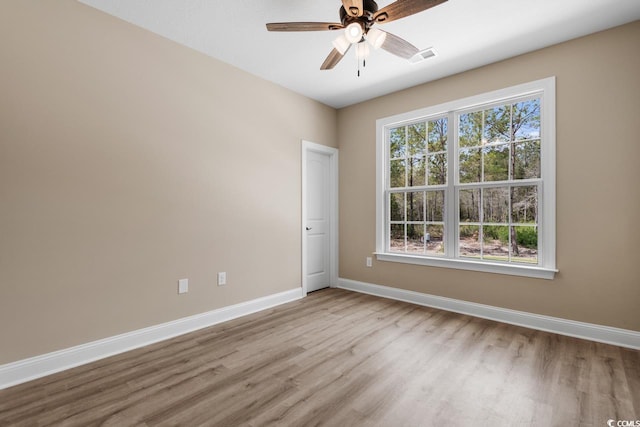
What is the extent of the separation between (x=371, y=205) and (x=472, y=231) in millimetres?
1342

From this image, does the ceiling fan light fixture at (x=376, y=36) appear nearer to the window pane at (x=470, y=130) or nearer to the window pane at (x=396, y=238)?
the window pane at (x=470, y=130)

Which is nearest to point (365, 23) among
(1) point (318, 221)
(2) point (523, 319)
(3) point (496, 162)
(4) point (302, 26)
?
(4) point (302, 26)

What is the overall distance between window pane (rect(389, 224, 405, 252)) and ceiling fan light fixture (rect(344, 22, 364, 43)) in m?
2.58

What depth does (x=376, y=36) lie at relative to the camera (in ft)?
6.76

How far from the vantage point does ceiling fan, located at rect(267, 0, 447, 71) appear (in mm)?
1817

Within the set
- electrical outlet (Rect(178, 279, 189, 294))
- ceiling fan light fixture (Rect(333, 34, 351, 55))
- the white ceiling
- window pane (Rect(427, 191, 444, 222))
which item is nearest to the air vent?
the white ceiling

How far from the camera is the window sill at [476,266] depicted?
9.54 feet

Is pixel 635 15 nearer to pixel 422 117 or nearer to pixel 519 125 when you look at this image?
pixel 519 125

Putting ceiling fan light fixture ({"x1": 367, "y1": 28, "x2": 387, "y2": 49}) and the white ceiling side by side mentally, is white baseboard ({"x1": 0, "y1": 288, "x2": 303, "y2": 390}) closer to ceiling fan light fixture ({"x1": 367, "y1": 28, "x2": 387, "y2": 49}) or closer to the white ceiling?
the white ceiling

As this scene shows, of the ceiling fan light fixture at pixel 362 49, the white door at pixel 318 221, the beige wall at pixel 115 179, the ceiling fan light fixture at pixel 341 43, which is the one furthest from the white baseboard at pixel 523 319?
A: the ceiling fan light fixture at pixel 341 43

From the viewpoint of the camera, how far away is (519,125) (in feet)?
10.3

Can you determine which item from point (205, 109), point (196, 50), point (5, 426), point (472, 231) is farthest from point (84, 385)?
point (472, 231)

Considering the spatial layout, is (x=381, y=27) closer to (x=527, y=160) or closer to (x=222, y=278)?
(x=527, y=160)

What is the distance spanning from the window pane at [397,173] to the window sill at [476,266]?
973 millimetres
